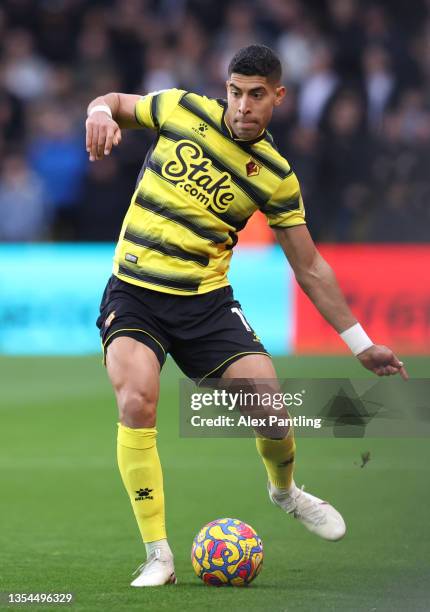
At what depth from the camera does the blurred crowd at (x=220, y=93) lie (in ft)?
50.5

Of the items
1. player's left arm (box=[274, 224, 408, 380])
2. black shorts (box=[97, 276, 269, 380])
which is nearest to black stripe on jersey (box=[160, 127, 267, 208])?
player's left arm (box=[274, 224, 408, 380])

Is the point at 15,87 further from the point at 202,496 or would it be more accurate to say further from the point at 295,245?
the point at 295,245

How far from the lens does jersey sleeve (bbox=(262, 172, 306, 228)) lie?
607 cm

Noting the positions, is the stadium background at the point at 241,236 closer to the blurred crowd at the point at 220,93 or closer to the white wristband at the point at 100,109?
the blurred crowd at the point at 220,93

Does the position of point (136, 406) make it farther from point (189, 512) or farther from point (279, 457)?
point (189, 512)

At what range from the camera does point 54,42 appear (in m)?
18.4

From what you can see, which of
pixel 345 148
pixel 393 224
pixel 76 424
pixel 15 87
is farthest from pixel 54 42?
pixel 76 424

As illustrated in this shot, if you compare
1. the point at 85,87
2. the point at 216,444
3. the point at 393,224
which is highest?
the point at 85,87

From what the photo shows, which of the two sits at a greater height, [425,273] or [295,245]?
[295,245]

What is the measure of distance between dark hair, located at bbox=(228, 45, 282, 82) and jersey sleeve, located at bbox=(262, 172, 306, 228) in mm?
517

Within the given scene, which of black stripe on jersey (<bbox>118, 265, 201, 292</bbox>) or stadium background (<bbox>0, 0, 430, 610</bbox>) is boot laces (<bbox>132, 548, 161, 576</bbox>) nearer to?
black stripe on jersey (<bbox>118, 265, 201, 292</bbox>)

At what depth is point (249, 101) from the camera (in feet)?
19.1

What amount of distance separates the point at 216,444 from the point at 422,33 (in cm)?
842

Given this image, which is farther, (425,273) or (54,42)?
(54,42)
